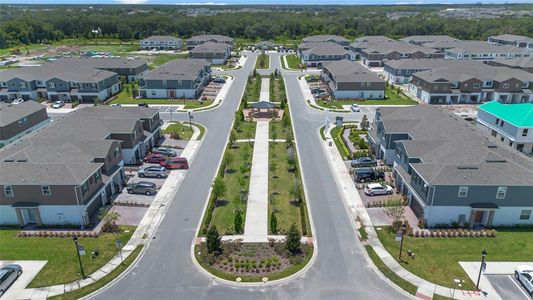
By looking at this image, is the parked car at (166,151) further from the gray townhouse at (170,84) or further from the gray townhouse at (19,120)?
the gray townhouse at (170,84)

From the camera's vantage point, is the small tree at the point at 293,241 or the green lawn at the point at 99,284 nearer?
the green lawn at the point at 99,284

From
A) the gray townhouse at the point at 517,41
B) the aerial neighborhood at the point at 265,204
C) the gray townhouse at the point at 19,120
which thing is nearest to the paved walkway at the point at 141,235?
the aerial neighborhood at the point at 265,204

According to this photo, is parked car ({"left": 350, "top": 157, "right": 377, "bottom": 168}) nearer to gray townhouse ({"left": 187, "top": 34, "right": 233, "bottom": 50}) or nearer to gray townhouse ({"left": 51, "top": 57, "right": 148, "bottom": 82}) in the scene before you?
gray townhouse ({"left": 51, "top": 57, "right": 148, "bottom": 82})

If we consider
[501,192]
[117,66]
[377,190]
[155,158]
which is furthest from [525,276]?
[117,66]

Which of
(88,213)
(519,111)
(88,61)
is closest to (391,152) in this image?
(519,111)

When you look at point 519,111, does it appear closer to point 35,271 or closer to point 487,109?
point 487,109
